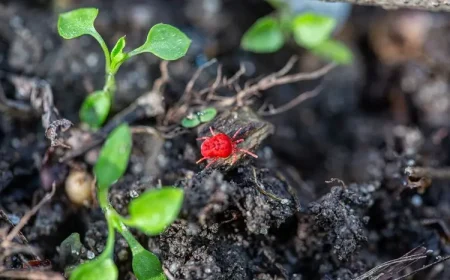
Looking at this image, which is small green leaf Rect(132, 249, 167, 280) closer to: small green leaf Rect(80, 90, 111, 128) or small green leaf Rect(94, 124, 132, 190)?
small green leaf Rect(94, 124, 132, 190)

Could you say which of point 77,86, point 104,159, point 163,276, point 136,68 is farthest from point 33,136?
point 163,276

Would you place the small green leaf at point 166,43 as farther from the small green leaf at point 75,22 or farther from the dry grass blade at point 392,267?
the dry grass blade at point 392,267

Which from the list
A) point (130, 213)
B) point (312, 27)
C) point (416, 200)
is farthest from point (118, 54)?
point (416, 200)

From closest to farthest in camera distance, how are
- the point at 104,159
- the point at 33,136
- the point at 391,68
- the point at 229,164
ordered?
the point at 104,159
the point at 229,164
the point at 33,136
the point at 391,68

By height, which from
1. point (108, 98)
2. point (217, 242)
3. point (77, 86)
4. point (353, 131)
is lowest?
point (353, 131)

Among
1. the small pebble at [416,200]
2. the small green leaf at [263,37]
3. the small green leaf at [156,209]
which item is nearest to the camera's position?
the small green leaf at [156,209]

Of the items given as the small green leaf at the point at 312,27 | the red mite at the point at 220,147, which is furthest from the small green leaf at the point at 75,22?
the small green leaf at the point at 312,27

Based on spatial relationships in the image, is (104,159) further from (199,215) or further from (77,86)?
(77,86)
